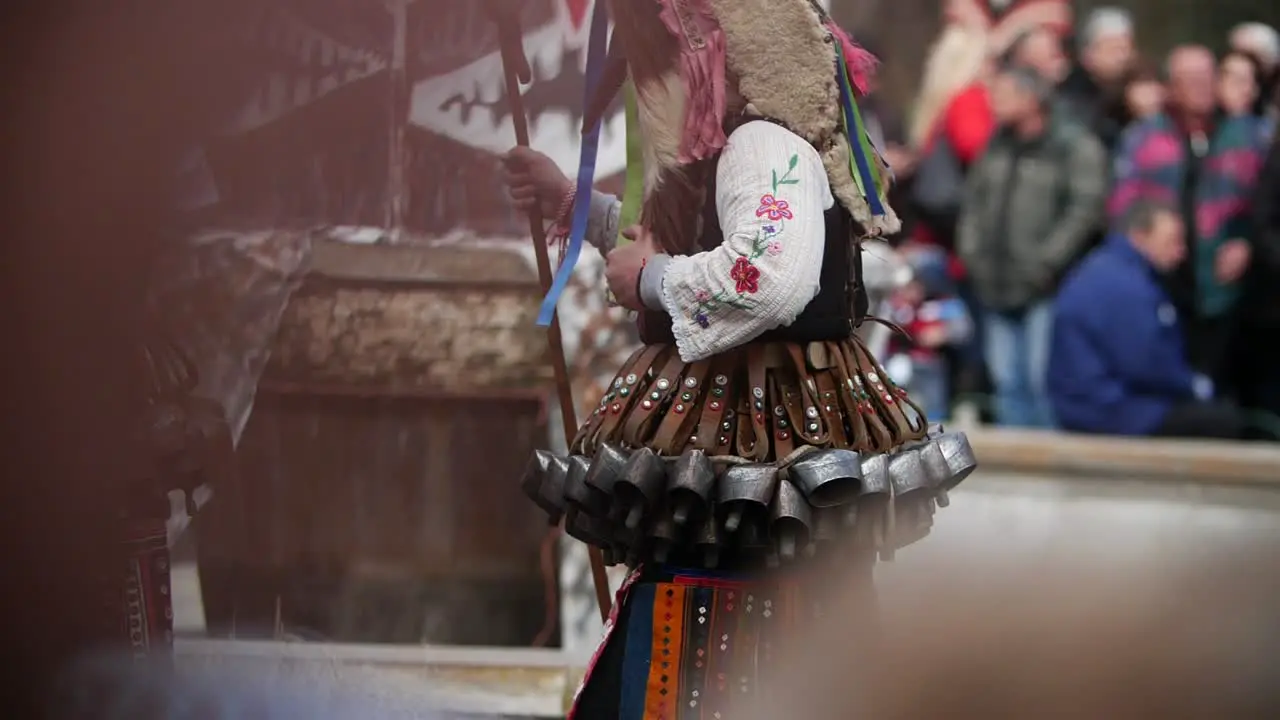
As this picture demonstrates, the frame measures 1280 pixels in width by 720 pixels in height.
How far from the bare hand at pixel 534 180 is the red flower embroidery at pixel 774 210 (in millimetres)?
505

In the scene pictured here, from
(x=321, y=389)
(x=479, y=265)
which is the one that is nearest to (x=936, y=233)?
(x=479, y=265)

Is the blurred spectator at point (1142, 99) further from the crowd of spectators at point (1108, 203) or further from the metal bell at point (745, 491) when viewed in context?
the metal bell at point (745, 491)

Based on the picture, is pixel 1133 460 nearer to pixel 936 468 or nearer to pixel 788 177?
pixel 936 468

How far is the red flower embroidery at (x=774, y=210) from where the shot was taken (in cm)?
215

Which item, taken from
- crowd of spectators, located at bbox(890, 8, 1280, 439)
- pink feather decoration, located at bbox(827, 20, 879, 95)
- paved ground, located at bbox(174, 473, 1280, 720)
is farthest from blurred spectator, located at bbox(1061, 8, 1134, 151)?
pink feather decoration, located at bbox(827, 20, 879, 95)

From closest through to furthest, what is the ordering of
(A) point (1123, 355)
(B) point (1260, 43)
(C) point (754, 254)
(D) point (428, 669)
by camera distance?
(C) point (754, 254) → (D) point (428, 669) → (A) point (1123, 355) → (B) point (1260, 43)

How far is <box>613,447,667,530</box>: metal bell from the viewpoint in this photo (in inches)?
85.5

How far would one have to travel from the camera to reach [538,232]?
2.61 metres

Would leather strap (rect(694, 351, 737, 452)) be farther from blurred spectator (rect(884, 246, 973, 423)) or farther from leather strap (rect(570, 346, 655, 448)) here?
blurred spectator (rect(884, 246, 973, 423))

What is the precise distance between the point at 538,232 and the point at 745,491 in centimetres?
67

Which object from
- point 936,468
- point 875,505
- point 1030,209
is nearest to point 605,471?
point 875,505

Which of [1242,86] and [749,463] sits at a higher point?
[1242,86]

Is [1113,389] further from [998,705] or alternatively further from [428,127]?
[998,705]

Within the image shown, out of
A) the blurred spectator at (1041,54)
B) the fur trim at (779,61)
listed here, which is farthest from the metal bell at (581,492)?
the blurred spectator at (1041,54)
